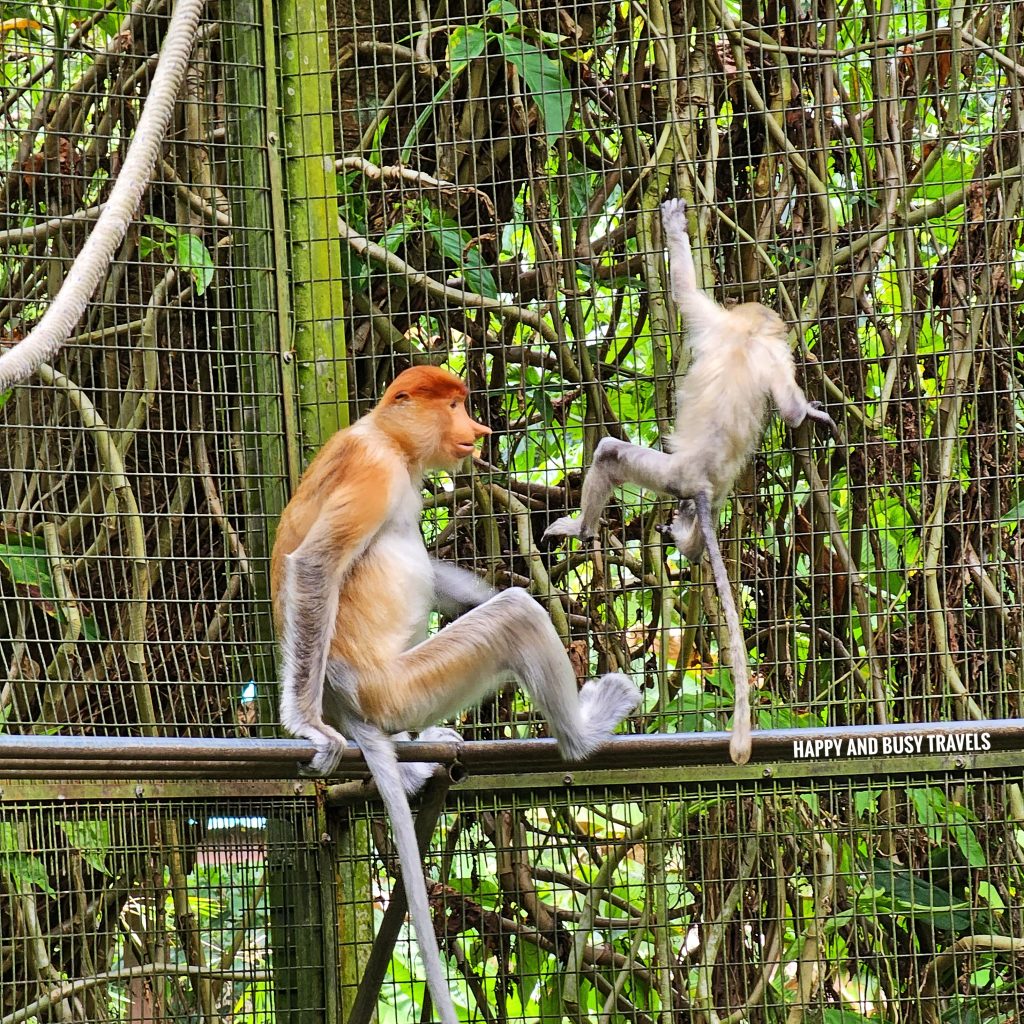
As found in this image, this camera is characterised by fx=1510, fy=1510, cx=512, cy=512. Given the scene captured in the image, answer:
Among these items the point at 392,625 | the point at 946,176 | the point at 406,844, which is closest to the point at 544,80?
the point at 946,176

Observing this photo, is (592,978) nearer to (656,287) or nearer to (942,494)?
(942,494)

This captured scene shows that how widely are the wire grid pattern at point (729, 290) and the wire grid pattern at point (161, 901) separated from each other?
909 mm

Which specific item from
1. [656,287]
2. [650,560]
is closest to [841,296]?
[656,287]

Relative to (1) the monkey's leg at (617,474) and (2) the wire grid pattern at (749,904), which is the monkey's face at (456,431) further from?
(2) the wire grid pattern at (749,904)

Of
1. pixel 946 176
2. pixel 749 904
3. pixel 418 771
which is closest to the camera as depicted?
pixel 418 771

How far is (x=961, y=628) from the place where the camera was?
18.3 ft

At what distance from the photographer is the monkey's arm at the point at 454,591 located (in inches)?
198

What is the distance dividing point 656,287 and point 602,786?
1761 mm

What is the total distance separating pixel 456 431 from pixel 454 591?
0.59m

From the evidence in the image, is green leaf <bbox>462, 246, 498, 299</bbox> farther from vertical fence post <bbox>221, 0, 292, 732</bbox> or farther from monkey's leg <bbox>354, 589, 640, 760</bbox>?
monkey's leg <bbox>354, 589, 640, 760</bbox>

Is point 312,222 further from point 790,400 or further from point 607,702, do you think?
point 607,702

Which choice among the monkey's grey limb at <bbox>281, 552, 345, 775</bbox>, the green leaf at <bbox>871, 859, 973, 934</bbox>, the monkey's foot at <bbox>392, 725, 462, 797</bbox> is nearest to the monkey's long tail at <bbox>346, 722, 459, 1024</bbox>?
the monkey's grey limb at <bbox>281, 552, 345, 775</bbox>

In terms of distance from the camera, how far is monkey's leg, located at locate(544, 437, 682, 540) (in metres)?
4.71

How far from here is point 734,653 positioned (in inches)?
169
